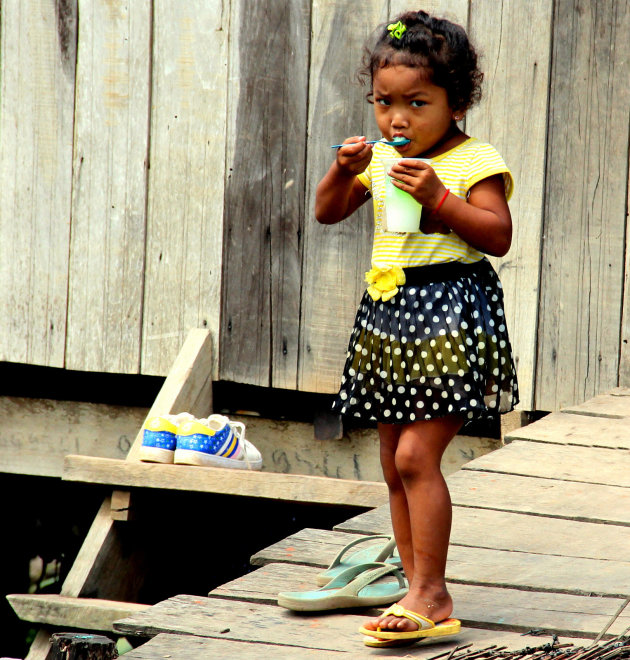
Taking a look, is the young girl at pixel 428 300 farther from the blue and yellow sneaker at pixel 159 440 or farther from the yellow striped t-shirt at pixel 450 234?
the blue and yellow sneaker at pixel 159 440

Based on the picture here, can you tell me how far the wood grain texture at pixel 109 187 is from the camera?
14.4ft

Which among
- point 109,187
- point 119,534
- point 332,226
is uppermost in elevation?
point 109,187

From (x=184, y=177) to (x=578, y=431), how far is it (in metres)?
1.77

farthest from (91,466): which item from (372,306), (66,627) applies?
(372,306)

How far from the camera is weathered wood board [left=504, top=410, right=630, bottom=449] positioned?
376 cm

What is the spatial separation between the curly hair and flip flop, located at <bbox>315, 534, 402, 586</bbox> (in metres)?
1.04

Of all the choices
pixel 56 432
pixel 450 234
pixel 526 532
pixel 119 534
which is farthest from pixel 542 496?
pixel 56 432

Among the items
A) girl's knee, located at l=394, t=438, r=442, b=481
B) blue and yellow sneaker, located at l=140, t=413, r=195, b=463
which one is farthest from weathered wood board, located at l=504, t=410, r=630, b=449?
girl's knee, located at l=394, t=438, r=442, b=481

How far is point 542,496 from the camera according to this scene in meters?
3.30

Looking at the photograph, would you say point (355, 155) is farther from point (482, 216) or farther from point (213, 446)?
point (213, 446)

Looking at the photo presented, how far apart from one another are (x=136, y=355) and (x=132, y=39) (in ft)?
4.02

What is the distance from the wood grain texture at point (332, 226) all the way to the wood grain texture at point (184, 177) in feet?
1.17

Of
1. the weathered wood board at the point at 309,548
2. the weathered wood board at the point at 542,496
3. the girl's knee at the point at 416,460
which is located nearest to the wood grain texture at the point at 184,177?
the weathered wood board at the point at 542,496

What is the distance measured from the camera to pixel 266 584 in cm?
264
